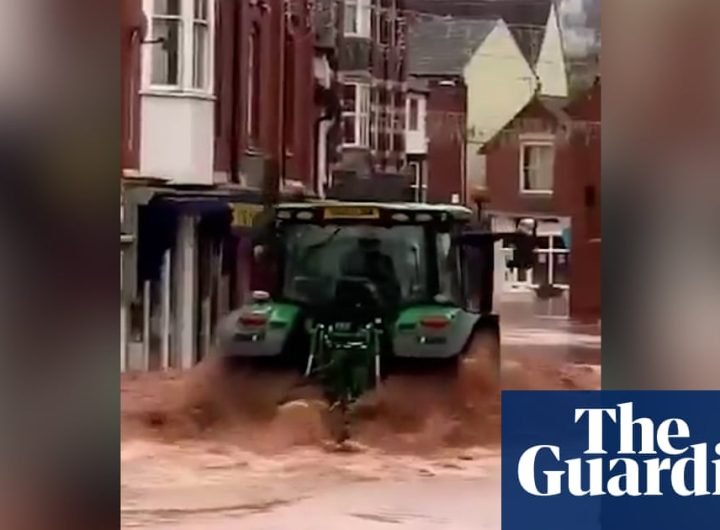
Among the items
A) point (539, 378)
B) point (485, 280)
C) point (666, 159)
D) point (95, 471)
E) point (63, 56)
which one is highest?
point (63, 56)

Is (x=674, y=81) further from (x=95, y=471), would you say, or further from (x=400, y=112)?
(x=95, y=471)

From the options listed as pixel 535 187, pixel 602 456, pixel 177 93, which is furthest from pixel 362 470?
pixel 177 93

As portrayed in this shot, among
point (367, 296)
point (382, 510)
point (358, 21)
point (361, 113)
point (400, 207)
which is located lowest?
point (382, 510)

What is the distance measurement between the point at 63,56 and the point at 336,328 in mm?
436

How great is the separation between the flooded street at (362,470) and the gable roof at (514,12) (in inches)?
12.1

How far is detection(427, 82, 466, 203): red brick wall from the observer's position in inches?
42.0

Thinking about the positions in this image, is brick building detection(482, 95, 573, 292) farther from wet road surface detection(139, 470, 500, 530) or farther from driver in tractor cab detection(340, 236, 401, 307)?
wet road surface detection(139, 470, 500, 530)

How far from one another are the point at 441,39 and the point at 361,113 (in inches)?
4.9

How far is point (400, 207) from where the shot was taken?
1076 mm

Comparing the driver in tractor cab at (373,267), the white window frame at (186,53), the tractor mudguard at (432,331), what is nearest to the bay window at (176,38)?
the white window frame at (186,53)

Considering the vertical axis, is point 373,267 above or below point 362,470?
above

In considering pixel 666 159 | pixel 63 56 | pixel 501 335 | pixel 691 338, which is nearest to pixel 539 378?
pixel 501 335

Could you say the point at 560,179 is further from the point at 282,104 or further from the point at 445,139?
the point at 282,104

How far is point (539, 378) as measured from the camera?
3.54ft
